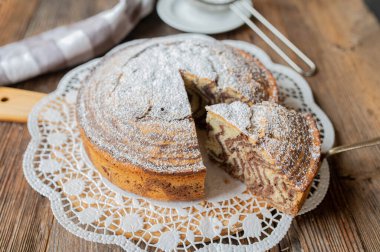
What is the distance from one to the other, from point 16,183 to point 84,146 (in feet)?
0.95

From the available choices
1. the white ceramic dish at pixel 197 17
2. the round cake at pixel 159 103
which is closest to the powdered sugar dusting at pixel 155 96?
the round cake at pixel 159 103

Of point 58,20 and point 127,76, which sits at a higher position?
point 127,76

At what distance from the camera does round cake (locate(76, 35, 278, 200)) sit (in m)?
1.45

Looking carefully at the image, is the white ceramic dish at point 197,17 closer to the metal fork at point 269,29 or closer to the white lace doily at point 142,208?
the metal fork at point 269,29

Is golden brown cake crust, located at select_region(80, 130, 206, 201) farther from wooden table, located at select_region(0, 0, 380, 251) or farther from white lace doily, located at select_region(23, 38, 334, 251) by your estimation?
wooden table, located at select_region(0, 0, 380, 251)

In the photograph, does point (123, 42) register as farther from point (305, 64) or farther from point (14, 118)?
point (305, 64)

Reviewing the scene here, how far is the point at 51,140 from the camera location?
1683 millimetres

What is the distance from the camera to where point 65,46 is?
1.99 metres

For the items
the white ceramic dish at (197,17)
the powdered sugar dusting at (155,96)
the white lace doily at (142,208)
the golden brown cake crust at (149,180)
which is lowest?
the white lace doily at (142,208)

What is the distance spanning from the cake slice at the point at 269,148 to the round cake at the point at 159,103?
0.12m

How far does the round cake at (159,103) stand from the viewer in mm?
1448

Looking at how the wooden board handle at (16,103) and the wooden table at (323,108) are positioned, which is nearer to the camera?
the wooden table at (323,108)

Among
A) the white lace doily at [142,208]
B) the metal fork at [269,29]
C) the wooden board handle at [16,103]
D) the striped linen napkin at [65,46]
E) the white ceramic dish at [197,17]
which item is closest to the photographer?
the white lace doily at [142,208]

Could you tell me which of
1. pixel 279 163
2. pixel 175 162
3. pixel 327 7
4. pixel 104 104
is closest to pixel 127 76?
pixel 104 104
